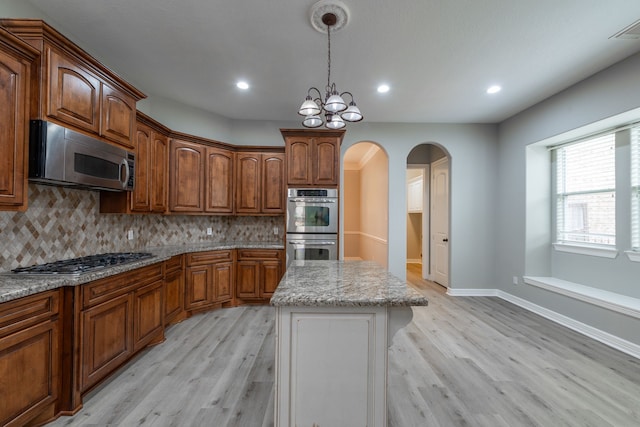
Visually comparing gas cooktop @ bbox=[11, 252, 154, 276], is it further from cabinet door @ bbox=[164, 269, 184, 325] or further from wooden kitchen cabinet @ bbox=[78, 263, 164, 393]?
cabinet door @ bbox=[164, 269, 184, 325]

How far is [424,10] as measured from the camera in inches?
85.3

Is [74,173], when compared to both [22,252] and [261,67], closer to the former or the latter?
[22,252]

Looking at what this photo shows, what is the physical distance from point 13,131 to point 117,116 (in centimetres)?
87

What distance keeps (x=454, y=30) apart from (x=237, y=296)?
405cm

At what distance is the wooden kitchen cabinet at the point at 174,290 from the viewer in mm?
3117

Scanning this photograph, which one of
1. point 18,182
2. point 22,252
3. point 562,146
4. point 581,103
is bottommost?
point 22,252

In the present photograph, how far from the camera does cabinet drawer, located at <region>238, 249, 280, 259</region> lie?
4078 mm

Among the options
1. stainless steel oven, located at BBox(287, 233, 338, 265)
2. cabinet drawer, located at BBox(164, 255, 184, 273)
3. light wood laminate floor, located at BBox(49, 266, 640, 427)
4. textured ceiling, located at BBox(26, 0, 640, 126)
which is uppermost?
textured ceiling, located at BBox(26, 0, 640, 126)

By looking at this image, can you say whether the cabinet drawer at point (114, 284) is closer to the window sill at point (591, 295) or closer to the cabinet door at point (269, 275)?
the cabinet door at point (269, 275)

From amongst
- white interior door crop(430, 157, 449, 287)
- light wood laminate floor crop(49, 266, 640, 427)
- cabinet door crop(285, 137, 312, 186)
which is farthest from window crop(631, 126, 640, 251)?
cabinet door crop(285, 137, 312, 186)

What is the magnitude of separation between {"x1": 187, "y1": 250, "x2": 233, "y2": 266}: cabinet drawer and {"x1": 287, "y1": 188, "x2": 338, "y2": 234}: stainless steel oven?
97 centimetres

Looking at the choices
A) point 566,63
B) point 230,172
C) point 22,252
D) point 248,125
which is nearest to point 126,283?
point 22,252

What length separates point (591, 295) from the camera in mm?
3059

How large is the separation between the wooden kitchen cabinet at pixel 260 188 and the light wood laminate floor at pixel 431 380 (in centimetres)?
171
